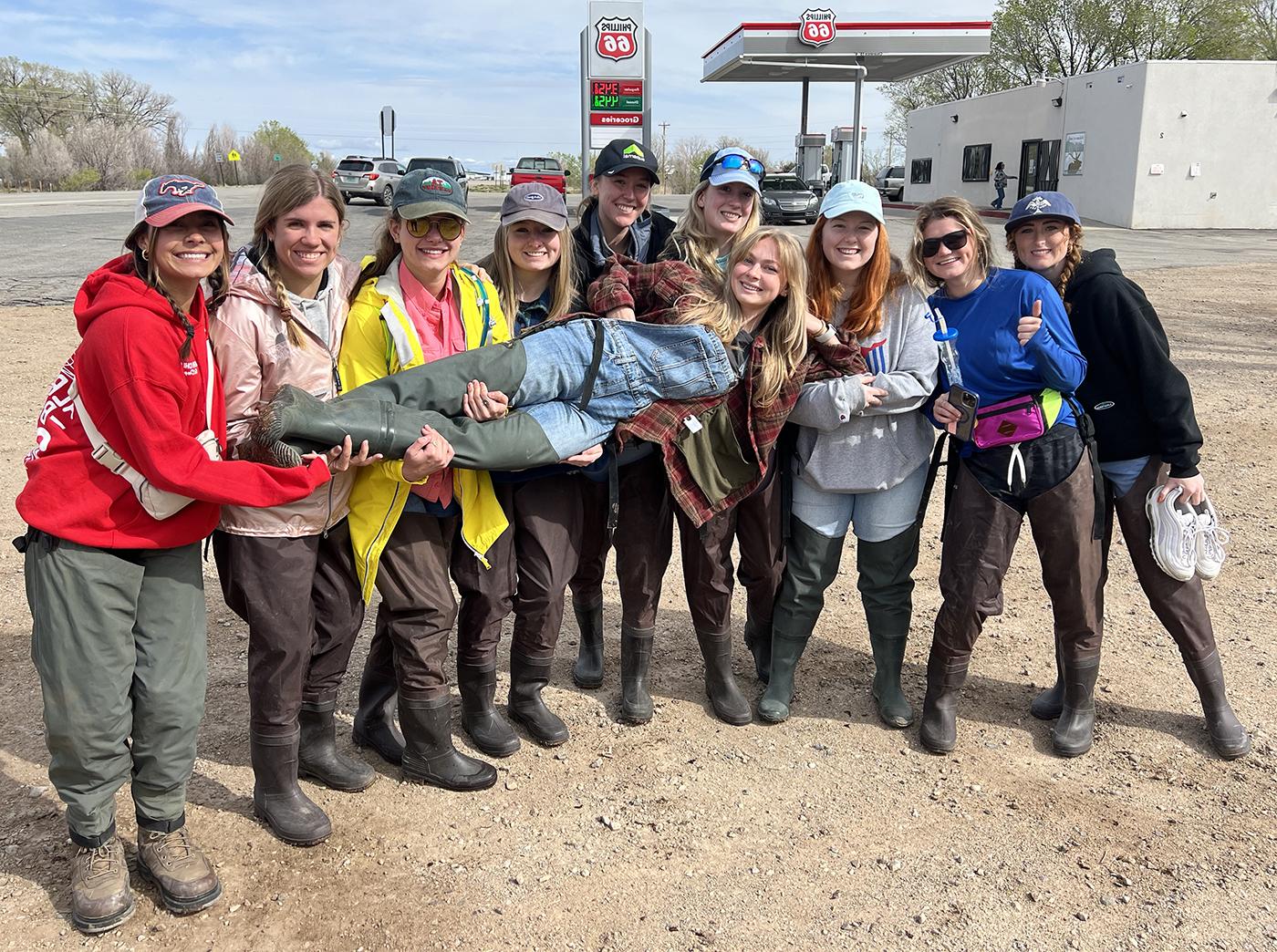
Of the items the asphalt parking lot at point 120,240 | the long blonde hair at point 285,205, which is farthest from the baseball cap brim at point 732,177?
the asphalt parking lot at point 120,240

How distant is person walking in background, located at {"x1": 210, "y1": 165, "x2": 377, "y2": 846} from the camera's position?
2816 mm

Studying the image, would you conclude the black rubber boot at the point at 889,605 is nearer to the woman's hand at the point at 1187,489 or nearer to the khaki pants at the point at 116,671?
the woman's hand at the point at 1187,489

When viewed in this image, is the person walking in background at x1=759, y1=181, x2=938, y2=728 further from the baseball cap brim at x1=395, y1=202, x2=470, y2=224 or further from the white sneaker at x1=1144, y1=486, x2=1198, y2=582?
the baseball cap brim at x1=395, y1=202, x2=470, y2=224

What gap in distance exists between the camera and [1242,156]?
94.1 ft

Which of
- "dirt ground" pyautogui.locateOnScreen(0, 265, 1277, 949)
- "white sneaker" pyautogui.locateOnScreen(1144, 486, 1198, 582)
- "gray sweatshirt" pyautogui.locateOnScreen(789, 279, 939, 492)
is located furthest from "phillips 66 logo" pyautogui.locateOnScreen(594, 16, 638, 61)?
"white sneaker" pyautogui.locateOnScreen(1144, 486, 1198, 582)

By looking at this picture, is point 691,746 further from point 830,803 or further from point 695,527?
point 695,527

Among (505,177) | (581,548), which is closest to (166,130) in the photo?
(505,177)

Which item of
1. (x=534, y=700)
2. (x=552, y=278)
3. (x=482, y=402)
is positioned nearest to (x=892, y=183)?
(x=552, y=278)

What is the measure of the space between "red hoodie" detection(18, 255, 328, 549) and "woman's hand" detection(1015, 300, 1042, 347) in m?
2.23

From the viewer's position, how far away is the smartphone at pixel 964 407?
11.2 feet

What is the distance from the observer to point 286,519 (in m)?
2.85

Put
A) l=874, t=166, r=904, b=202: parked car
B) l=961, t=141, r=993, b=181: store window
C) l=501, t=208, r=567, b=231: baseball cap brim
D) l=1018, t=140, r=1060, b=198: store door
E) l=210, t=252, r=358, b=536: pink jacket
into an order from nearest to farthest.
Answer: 1. l=210, t=252, r=358, b=536: pink jacket
2. l=501, t=208, r=567, b=231: baseball cap brim
3. l=1018, t=140, r=1060, b=198: store door
4. l=961, t=141, r=993, b=181: store window
5. l=874, t=166, r=904, b=202: parked car

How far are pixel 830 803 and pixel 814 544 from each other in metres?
0.89

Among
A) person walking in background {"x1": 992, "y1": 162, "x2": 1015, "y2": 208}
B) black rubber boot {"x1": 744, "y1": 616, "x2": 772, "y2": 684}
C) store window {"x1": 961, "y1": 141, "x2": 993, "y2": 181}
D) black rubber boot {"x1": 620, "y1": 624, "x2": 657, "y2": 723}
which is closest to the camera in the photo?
black rubber boot {"x1": 620, "y1": 624, "x2": 657, "y2": 723}
